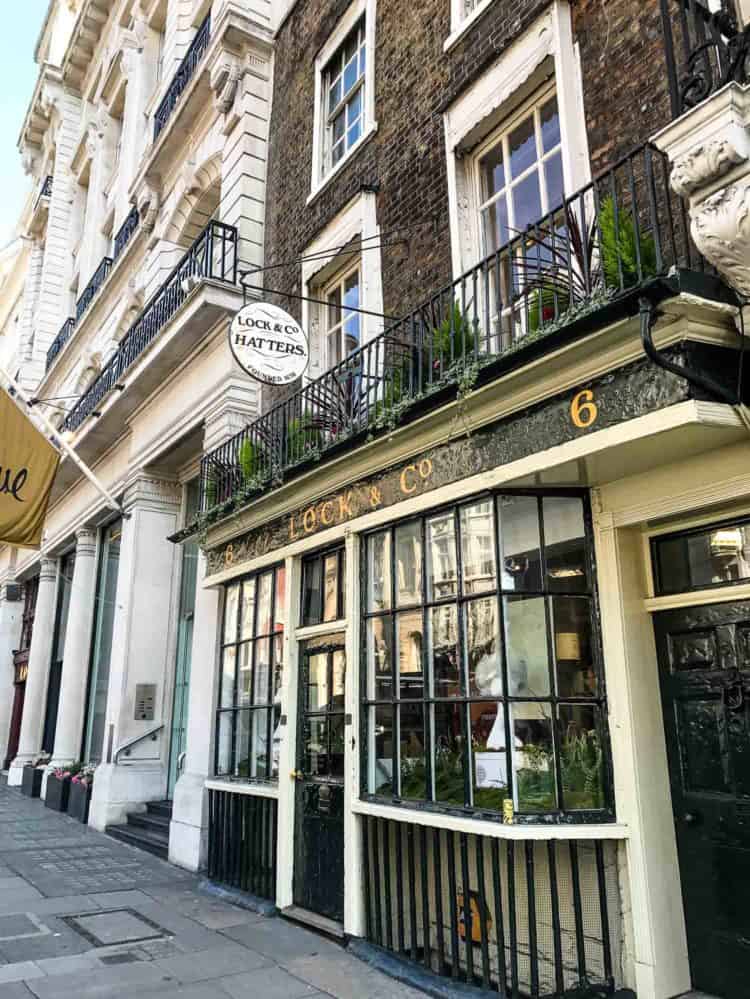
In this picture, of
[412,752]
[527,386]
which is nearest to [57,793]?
[412,752]

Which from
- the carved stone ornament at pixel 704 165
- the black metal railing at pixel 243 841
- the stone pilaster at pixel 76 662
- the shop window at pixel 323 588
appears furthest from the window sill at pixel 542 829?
the stone pilaster at pixel 76 662

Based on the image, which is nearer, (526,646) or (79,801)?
(526,646)

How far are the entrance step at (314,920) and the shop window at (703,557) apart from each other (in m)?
3.69

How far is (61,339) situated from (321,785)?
19483mm

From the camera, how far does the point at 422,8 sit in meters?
8.13

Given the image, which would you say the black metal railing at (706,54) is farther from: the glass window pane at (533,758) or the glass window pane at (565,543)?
the glass window pane at (533,758)

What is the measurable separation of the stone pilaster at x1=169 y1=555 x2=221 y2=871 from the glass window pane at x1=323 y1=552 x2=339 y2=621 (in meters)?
2.48

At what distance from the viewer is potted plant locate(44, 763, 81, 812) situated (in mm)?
13859

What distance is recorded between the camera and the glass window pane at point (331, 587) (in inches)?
273

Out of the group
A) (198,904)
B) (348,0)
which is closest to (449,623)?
(198,904)

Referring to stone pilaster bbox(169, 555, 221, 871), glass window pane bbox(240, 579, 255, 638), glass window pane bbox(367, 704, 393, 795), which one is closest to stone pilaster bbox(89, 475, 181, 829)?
stone pilaster bbox(169, 555, 221, 871)

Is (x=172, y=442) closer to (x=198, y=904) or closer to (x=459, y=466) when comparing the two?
(x=198, y=904)

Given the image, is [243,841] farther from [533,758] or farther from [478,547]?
[478,547]

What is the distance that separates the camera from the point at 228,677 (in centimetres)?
853
